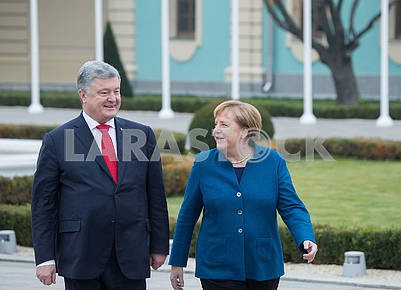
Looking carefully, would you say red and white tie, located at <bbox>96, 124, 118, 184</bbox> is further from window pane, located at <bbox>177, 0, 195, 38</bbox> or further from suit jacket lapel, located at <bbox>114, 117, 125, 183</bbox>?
window pane, located at <bbox>177, 0, 195, 38</bbox>

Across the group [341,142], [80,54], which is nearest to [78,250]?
[341,142]

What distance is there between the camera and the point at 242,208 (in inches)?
210

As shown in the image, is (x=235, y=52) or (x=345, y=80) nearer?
(x=235, y=52)

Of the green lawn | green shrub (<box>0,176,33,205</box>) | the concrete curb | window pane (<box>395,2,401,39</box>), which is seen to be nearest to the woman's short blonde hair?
the concrete curb

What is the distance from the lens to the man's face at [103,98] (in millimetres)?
5297

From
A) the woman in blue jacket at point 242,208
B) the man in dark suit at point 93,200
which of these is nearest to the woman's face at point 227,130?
the woman in blue jacket at point 242,208

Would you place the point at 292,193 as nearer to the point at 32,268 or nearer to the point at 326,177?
the point at 32,268

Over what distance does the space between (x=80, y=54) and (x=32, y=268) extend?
22.7m

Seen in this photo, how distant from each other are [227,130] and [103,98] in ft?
1.91

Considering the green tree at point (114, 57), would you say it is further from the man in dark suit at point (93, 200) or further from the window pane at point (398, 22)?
the man in dark suit at point (93, 200)

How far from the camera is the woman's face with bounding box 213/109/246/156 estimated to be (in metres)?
5.28

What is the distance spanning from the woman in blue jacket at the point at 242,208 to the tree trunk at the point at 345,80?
20.1 m

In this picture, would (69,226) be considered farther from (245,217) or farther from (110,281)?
(245,217)

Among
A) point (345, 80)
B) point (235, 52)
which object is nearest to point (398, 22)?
point (345, 80)
